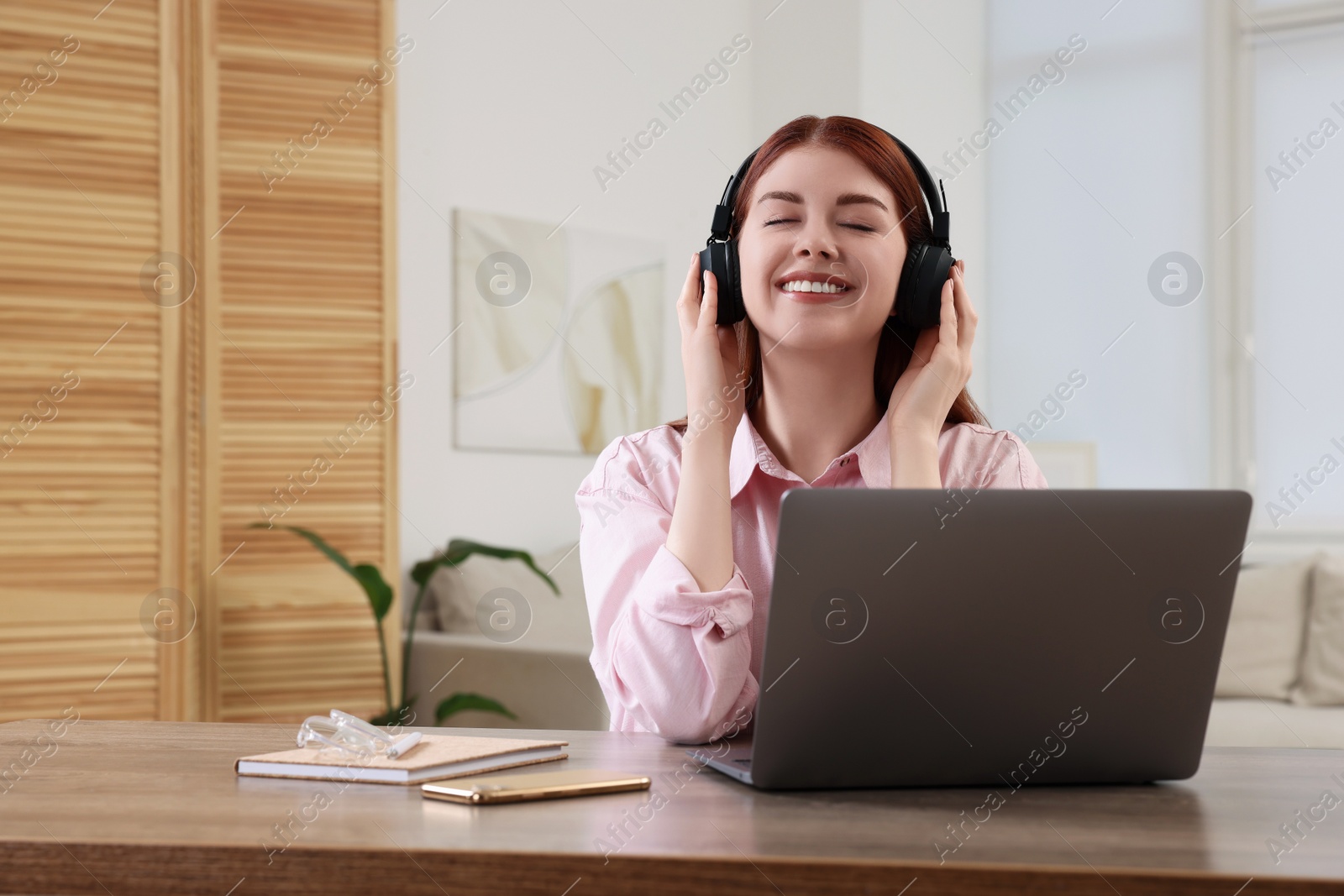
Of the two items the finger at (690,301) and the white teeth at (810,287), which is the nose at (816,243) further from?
the finger at (690,301)

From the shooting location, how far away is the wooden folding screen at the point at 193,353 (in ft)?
9.07

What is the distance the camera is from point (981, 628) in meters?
0.83

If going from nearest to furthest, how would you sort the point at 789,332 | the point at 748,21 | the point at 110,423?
the point at 789,332
the point at 110,423
the point at 748,21

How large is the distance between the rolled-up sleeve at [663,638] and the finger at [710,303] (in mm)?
251

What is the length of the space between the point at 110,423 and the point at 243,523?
1.59 ft

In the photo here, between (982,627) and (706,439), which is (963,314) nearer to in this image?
(706,439)

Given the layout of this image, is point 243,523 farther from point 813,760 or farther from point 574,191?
point 813,760

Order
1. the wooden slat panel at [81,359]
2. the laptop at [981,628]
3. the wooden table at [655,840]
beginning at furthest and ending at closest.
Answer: the wooden slat panel at [81,359] → the laptop at [981,628] → the wooden table at [655,840]

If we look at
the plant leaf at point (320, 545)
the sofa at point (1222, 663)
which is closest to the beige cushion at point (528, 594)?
the sofa at point (1222, 663)

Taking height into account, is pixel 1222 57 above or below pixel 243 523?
above

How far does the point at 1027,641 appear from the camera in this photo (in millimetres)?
838

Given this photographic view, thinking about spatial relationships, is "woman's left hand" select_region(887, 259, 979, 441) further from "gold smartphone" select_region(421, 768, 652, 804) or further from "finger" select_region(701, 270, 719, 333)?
"gold smartphone" select_region(421, 768, 652, 804)

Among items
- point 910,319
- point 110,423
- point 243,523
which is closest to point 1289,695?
point 910,319

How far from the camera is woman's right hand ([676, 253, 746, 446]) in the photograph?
1382mm
